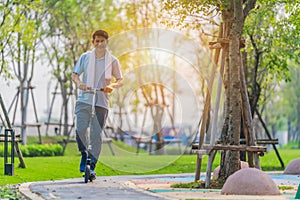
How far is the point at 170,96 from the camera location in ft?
131

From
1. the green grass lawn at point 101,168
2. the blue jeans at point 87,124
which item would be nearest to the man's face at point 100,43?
the blue jeans at point 87,124

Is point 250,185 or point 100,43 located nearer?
point 250,185

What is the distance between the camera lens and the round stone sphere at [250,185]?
32.9ft

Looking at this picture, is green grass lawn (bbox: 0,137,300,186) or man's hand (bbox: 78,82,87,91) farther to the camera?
green grass lawn (bbox: 0,137,300,186)

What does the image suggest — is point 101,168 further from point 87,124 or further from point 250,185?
point 250,185

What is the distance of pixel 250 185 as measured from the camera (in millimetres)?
10055

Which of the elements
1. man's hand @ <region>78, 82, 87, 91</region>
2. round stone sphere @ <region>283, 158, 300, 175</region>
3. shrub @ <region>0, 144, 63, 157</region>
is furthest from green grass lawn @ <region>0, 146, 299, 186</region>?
shrub @ <region>0, 144, 63, 157</region>

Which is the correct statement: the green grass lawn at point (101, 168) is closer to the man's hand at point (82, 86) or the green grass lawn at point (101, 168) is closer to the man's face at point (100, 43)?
the man's hand at point (82, 86)

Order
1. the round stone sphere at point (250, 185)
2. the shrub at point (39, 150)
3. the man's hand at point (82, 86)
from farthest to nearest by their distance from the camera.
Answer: the shrub at point (39, 150) → the man's hand at point (82, 86) → the round stone sphere at point (250, 185)

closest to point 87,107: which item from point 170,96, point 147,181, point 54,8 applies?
point 147,181

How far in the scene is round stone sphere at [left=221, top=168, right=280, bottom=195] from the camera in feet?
32.9

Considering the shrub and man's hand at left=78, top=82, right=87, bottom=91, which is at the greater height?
man's hand at left=78, top=82, right=87, bottom=91

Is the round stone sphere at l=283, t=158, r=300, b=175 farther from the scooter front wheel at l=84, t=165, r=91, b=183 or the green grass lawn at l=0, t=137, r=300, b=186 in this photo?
the scooter front wheel at l=84, t=165, r=91, b=183

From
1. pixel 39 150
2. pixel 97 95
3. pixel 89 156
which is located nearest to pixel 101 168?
pixel 89 156
